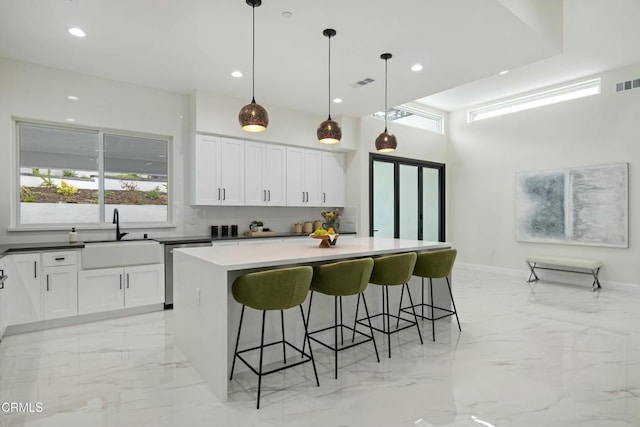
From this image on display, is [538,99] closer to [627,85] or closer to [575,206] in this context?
[627,85]

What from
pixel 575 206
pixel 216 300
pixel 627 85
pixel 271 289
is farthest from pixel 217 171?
pixel 627 85

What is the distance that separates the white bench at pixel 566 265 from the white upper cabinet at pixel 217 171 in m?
5.16

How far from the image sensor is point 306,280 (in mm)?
2465

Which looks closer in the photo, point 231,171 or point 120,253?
point 120,253

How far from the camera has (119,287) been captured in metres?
4.14

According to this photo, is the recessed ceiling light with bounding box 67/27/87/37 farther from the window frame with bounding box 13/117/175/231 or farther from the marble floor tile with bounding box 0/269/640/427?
the marble floor tile with bounding box 0/269/640/427

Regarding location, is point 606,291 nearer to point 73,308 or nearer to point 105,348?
point 105,348

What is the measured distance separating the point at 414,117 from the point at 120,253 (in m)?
6.05

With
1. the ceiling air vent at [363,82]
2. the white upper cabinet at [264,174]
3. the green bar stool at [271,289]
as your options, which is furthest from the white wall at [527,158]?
the green bar stool at [271,289]

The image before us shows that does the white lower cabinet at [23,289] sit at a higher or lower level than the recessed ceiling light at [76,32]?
lower

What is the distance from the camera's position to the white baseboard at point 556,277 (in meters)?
5.43

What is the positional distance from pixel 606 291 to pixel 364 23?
5.53 meters

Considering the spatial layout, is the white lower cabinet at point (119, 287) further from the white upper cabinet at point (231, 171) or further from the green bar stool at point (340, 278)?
the green bar stool at point (340, 278)

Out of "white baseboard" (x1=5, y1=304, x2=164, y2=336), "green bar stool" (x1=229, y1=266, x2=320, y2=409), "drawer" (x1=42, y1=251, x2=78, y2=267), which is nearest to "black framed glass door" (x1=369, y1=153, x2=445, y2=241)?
"white baseboard" (x1=5, y1=304, x2=164, y2=336)
